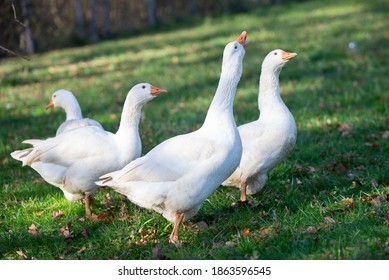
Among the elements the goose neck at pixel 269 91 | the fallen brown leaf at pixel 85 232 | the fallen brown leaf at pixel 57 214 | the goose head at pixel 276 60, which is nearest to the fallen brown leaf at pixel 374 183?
the goose neck at pixel 269 91

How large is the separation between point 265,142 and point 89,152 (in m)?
1.63

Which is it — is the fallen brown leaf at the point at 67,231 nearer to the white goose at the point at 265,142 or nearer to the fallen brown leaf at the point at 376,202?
the white goose at the point at 265,142

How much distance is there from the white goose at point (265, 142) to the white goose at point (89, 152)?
0.96 m

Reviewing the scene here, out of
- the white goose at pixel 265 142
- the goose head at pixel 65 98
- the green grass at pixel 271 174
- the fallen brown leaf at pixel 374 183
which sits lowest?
the green grass at pixel 271 174

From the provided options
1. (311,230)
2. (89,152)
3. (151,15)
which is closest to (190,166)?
(311,230)

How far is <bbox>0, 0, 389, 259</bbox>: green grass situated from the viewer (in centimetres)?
436

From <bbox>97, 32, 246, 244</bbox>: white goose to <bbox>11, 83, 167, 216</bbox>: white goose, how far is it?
58 cm

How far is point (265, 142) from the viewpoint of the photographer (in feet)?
17.6

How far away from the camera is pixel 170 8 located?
32.9 m

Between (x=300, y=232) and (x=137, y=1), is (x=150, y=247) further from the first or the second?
(x=137, y=1)

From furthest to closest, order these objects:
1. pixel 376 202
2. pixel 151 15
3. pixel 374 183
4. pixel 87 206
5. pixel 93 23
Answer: pixel 151 15
pixel 93 23
pixel 87 206
pixel 374 183
pixel 376 202

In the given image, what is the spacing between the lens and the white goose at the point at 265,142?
17.6 ft

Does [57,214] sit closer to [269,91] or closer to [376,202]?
[269,91]

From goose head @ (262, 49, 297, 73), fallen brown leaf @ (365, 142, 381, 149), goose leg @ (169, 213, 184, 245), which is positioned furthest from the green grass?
goose head @ (262, 49, 297, 73)
